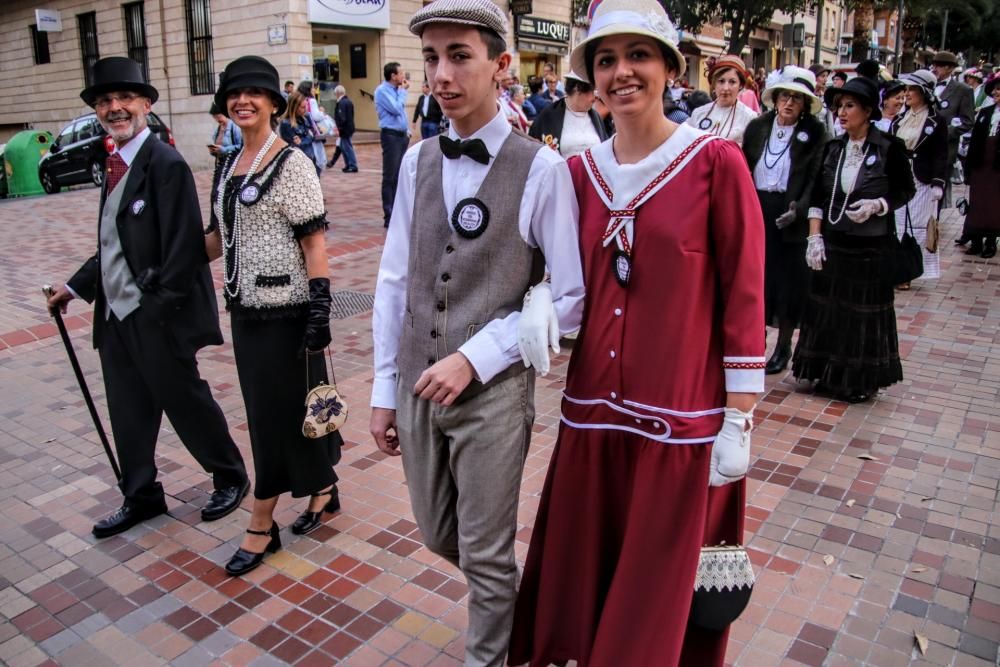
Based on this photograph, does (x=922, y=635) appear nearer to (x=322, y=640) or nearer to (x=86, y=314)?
(x=322, y=640)

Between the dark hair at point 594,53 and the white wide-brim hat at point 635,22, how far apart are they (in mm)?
12

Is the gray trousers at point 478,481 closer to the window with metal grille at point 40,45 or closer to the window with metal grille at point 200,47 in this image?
the window with metal grille at point 200,47

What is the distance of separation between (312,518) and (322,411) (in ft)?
2.48

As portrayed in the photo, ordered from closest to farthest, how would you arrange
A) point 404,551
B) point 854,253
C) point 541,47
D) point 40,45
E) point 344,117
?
1. point 404,551
2. point 854,253
3. point 344,117
4. point 541,47
5. point 40,45

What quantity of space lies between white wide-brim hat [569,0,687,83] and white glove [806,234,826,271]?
325 centimetres

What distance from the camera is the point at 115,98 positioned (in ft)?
11.8

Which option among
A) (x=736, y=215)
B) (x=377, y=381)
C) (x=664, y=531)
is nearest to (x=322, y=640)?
(x=377, y=381)

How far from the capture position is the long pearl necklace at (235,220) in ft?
10.9

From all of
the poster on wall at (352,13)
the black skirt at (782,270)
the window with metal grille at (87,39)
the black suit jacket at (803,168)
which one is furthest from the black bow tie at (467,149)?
the window with metal grille at (87,39)

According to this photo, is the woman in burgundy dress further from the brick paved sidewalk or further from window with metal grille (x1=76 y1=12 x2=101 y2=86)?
window with metal grille (x1=76 y1=12 x2=101 y2=86)

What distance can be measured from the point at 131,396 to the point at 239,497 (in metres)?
0.71

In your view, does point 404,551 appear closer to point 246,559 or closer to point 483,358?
point 246,559

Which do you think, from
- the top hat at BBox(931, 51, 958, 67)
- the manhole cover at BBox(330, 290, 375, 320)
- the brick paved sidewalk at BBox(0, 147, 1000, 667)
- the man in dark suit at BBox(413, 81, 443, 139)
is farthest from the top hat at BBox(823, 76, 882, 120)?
the top hat at BBox(931, 51, 958, 67)

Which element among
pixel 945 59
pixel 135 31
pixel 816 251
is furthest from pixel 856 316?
pixel 135 31
